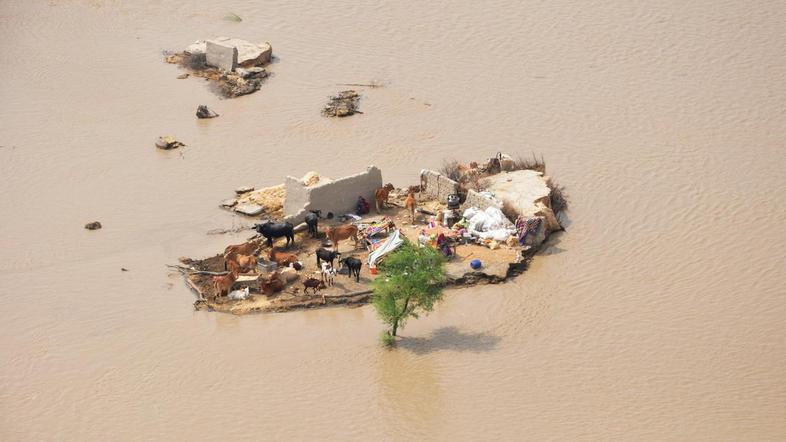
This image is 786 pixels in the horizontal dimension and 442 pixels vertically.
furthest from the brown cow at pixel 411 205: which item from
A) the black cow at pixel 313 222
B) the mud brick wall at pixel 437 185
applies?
the black cow at pixel 313 222

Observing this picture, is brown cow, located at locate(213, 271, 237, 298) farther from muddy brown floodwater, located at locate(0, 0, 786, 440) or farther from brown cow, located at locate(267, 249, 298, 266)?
brown cow, located at locate(267, 249, 298, 266)

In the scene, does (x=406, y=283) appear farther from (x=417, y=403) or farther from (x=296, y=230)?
(x=296, y=230)

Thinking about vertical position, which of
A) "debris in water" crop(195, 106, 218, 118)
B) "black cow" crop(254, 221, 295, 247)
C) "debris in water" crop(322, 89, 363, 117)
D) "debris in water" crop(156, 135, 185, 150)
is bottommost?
"debris in water" crop(156, 135, 185, 150)

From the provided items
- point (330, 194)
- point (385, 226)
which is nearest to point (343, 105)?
point (330, 194)

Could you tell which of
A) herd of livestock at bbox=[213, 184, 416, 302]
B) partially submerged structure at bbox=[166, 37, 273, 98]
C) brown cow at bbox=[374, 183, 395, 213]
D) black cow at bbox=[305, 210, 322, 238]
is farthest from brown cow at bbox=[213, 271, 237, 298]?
partially submerged structure at bbox=[166, 37, 273, 98]

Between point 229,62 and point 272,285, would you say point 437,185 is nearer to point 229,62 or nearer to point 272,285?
point 272,285

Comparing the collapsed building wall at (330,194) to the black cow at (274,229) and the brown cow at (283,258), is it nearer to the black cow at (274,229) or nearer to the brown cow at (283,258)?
the black cow at (274,229)
